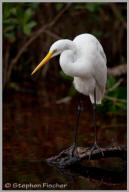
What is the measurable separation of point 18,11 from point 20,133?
1.58 metres

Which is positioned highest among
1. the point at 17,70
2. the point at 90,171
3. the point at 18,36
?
the point at 18,36

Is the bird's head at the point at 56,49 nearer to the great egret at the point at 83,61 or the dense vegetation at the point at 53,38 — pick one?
the great egret at the point at 83,61

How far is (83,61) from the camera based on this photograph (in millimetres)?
3889

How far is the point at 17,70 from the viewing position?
8.41 m

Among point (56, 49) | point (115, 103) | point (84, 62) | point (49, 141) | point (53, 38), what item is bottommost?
point (49, 141)

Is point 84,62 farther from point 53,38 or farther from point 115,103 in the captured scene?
point 53,38

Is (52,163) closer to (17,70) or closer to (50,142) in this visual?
(50,142)

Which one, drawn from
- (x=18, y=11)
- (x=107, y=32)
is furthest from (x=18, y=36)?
(x=18, y=11)

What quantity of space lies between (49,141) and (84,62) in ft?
4.91

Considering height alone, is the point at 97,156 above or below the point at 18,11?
below

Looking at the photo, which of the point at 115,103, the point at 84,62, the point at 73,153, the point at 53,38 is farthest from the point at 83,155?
the point at 53,38

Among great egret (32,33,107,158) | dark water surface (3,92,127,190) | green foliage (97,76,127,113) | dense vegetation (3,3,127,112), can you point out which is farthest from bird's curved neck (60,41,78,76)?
dense vegetation (3,3,127,112)

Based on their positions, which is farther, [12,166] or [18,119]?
[18,119]

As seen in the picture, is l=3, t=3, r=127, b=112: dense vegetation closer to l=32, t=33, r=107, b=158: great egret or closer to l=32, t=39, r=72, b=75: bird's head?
l=32, t=33, r=107, b=158: great egret
